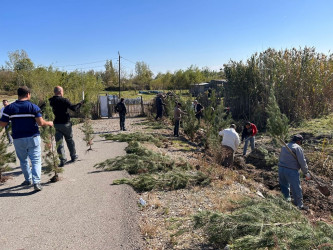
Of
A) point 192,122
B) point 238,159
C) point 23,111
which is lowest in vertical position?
point 238,159

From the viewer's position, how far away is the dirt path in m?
3.88

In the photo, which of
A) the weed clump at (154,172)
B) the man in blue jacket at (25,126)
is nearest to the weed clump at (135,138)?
the weed clump at (154,172)

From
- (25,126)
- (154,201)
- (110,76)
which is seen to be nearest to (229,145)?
(154,201)

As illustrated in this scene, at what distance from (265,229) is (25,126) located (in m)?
4.53

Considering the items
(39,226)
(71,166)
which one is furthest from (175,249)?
(71,166)

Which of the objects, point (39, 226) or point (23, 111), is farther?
point (23, 111)

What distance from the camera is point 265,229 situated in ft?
11.8

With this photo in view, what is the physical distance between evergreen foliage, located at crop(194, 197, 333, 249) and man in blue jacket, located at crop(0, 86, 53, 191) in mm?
3354

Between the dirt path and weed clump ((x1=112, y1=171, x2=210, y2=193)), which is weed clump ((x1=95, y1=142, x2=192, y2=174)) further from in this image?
weed clump ((x1=112, y1=171, x2=210, y2=193))

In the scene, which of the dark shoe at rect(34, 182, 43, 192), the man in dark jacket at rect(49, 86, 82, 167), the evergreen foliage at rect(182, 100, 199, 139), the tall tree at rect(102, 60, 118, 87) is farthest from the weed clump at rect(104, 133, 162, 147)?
the tall tree at rect(102, 60, 118, 87)

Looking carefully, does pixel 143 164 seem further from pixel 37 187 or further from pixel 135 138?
pixel 135 138

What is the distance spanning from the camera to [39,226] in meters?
4.27

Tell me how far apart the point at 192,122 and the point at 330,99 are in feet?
30.2

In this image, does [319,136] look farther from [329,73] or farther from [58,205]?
[58,205]
